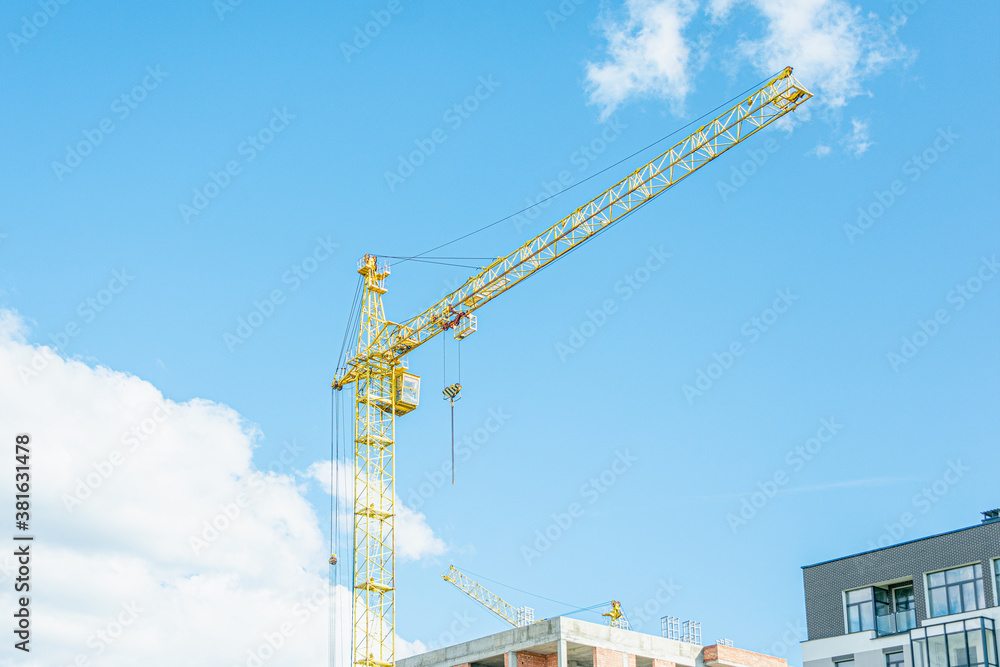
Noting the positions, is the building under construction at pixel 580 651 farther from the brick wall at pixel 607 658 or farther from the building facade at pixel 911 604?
the building facade at pixel 911 604

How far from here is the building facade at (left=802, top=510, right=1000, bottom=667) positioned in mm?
48531

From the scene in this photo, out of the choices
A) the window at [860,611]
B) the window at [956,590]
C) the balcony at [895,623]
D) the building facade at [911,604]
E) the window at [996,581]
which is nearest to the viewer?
the building facade at [911,604]

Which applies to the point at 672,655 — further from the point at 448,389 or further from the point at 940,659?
the point at 448,389

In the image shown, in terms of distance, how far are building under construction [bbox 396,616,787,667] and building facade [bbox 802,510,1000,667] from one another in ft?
12.9

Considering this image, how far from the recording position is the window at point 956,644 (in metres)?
47.3

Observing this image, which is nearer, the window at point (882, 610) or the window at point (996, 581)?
the window at point (996, 581)

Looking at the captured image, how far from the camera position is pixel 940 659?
160 ft

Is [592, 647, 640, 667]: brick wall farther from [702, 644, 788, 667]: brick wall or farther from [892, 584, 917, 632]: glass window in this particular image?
[892, 584, 917, 632]: glass window

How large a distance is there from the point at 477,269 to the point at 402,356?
319 inches

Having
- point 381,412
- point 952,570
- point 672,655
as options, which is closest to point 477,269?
point 381,412

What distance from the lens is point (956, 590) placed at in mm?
50344

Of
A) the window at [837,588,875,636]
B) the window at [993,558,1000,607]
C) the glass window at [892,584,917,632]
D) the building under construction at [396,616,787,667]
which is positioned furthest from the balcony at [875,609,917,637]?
the building under construction at [396,616,787,667]

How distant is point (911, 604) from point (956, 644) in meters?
4.14

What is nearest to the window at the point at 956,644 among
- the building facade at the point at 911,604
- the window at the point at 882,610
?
the building facade at the point at 911,604
